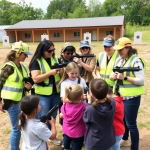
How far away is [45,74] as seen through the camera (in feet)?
9.40

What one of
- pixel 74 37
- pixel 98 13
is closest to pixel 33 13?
pixel 98 13

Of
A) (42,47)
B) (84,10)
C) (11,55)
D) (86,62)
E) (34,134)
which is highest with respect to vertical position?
(84,10)

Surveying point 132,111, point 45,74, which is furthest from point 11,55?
point 132,111

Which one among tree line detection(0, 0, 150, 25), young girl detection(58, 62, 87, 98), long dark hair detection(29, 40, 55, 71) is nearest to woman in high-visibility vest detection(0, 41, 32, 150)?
long dark hair detection(29, 40, 55, 71)

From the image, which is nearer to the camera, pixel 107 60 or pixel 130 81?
pixel 130 81

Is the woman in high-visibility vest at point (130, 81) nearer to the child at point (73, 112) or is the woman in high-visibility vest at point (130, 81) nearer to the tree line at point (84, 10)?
the child at point (73, 112)

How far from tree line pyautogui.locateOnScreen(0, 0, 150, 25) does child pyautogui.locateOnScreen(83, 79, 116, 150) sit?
48.8m

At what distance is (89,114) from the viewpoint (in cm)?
214

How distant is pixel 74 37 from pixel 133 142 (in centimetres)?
2958

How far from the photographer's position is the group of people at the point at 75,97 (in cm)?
212

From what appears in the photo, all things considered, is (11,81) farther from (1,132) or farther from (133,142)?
(133,142)

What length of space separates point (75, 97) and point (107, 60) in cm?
134

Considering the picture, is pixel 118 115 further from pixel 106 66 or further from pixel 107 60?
→ pixel 107 60

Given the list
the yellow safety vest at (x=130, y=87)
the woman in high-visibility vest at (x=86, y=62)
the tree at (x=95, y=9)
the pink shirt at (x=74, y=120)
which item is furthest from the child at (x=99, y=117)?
the tree at (x=95, y=9)
